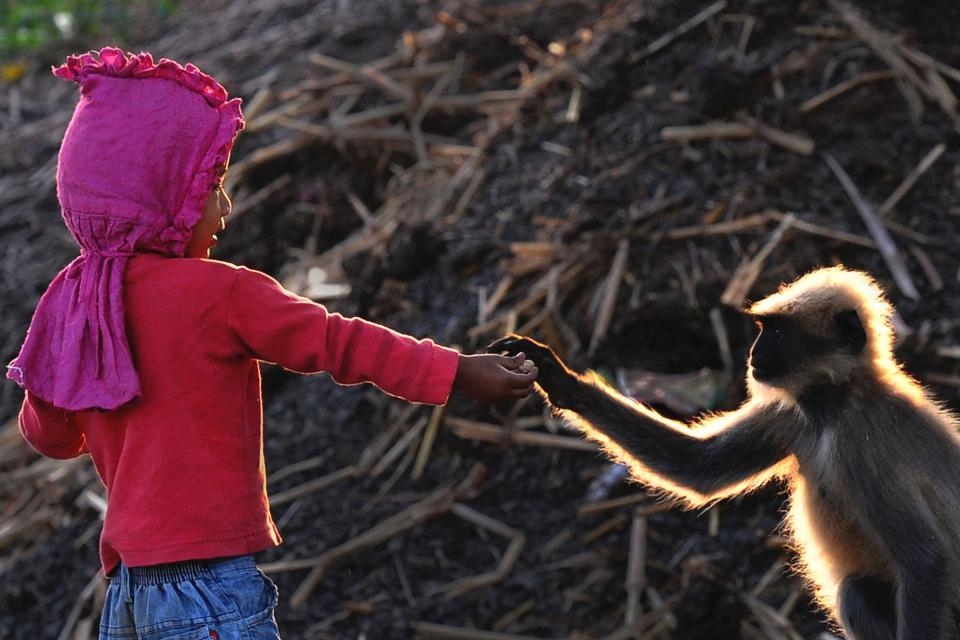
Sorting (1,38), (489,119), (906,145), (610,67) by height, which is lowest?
(1,38)

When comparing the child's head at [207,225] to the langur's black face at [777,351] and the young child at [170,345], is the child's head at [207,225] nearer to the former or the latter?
the young child at [170,345]

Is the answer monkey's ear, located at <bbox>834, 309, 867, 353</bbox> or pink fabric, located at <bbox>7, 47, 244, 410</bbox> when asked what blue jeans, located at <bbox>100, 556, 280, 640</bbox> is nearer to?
pink fabric, located at <bbox>7, 47, 244, 410</bbox>

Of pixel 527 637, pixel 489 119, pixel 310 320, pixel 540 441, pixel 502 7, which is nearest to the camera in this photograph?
pixel 310 320

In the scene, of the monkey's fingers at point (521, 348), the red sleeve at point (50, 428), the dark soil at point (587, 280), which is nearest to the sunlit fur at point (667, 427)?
the monkey's fingers at point (521, 348)

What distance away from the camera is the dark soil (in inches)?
243

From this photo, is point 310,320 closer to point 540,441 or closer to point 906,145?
point 540,441

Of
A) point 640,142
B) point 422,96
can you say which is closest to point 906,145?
point 640,142

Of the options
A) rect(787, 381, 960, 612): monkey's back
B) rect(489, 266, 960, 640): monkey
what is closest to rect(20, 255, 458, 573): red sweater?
rect(489, 266, 960, 640): monkey

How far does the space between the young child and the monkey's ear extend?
57.4 inches

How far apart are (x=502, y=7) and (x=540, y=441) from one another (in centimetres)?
430

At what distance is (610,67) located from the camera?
8.18 metres

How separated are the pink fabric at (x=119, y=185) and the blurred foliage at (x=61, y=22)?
10.0 meters

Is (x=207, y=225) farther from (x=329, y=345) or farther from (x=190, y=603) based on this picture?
(x=190, y=603)

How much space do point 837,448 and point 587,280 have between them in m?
2.75
